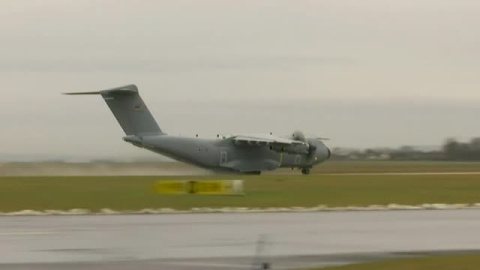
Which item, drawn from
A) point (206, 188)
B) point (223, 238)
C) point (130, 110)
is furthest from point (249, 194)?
point (130, 110)

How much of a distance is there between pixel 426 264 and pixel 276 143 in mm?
48938

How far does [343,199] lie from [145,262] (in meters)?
20.8

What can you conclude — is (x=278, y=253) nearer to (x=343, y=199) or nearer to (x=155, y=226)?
(x=155, y=226)

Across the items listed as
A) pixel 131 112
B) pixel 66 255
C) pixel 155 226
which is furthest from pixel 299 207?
pixel 131 112

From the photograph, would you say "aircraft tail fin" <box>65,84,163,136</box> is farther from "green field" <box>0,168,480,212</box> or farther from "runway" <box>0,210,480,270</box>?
"runway" <box>0,210,480,270</box>

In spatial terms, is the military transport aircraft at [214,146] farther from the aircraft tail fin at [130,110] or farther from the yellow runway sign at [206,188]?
the yellow runway sign at [206,188]

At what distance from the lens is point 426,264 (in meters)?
15.0

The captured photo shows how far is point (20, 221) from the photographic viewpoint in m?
25.1

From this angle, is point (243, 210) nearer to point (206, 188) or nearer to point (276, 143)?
point (206, 188)

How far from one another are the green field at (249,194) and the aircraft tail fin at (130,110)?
46.7 ft

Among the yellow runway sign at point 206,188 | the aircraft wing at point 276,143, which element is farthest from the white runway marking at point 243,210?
the aircraft wing at point 276,143

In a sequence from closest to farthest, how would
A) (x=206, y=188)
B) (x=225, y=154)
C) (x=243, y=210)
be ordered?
(x=243, y=210) → (x=206, y=188) → (x=225, y=154)

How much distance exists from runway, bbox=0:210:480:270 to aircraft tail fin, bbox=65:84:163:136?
3650 centimetres

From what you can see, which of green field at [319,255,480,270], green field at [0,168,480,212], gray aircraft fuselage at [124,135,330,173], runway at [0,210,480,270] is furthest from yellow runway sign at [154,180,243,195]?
gray aircraft fuselage at [124,135,330,173]
